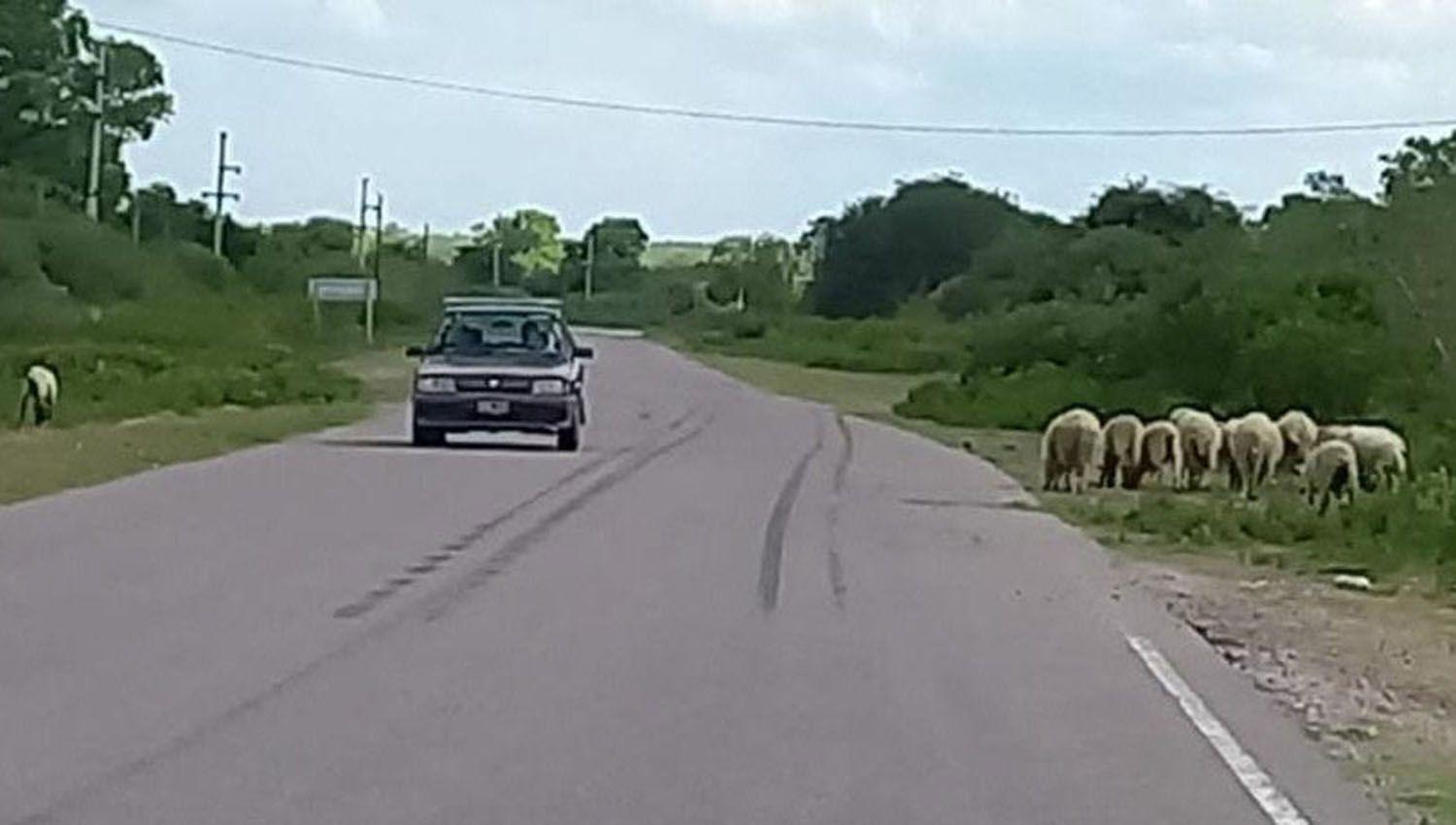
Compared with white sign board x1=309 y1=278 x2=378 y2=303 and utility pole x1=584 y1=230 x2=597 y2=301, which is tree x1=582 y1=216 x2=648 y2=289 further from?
white sign board x1=309 y1=278 x2=378 y2=303

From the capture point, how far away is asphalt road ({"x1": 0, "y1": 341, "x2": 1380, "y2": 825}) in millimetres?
10742

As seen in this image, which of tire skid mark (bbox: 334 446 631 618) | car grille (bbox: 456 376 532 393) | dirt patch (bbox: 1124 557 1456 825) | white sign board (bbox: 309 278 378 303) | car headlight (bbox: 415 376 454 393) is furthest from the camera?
white sign board (bbox: 309 278 378 303)

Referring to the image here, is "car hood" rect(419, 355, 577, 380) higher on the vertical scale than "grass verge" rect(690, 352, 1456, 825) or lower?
higher

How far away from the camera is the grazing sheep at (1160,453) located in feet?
108

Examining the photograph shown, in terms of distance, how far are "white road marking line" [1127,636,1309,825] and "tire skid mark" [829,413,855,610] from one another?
2.69 meters

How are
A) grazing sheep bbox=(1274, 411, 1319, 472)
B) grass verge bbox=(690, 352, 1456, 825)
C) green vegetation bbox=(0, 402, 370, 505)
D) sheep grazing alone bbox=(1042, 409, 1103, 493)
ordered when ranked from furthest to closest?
grazing sheep bbox=(1274, 411, 1319, 472)
sheep grazing alone bbox=(1042, 409, 1103, 493)
green vegetation bbox=(0, 402, 370, 505)
grass verge bbox=(690, 352, 1456, 825)

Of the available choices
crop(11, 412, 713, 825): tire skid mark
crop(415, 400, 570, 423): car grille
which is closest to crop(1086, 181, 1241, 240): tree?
crop(415, 400, 570, 423): car grille

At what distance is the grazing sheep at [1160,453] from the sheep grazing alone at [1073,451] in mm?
535

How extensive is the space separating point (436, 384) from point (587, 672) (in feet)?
71.3

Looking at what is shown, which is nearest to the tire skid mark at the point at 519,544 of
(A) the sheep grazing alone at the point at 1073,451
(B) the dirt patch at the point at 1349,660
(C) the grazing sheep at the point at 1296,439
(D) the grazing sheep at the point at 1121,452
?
(B) the dirt patch at the point at 1349,660

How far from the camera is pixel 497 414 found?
116 feet

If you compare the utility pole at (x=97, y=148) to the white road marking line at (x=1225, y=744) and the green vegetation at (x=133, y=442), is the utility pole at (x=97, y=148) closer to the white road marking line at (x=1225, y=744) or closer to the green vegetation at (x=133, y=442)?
the green vegetation at (x=133, y=442)

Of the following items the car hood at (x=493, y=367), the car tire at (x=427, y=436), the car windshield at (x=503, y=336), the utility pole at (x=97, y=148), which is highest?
the utility pole at (x=97, y=148)

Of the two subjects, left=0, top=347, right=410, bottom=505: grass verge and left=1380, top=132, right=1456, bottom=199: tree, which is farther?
left=1380, top=132, right=1456, bottom=199: tree
